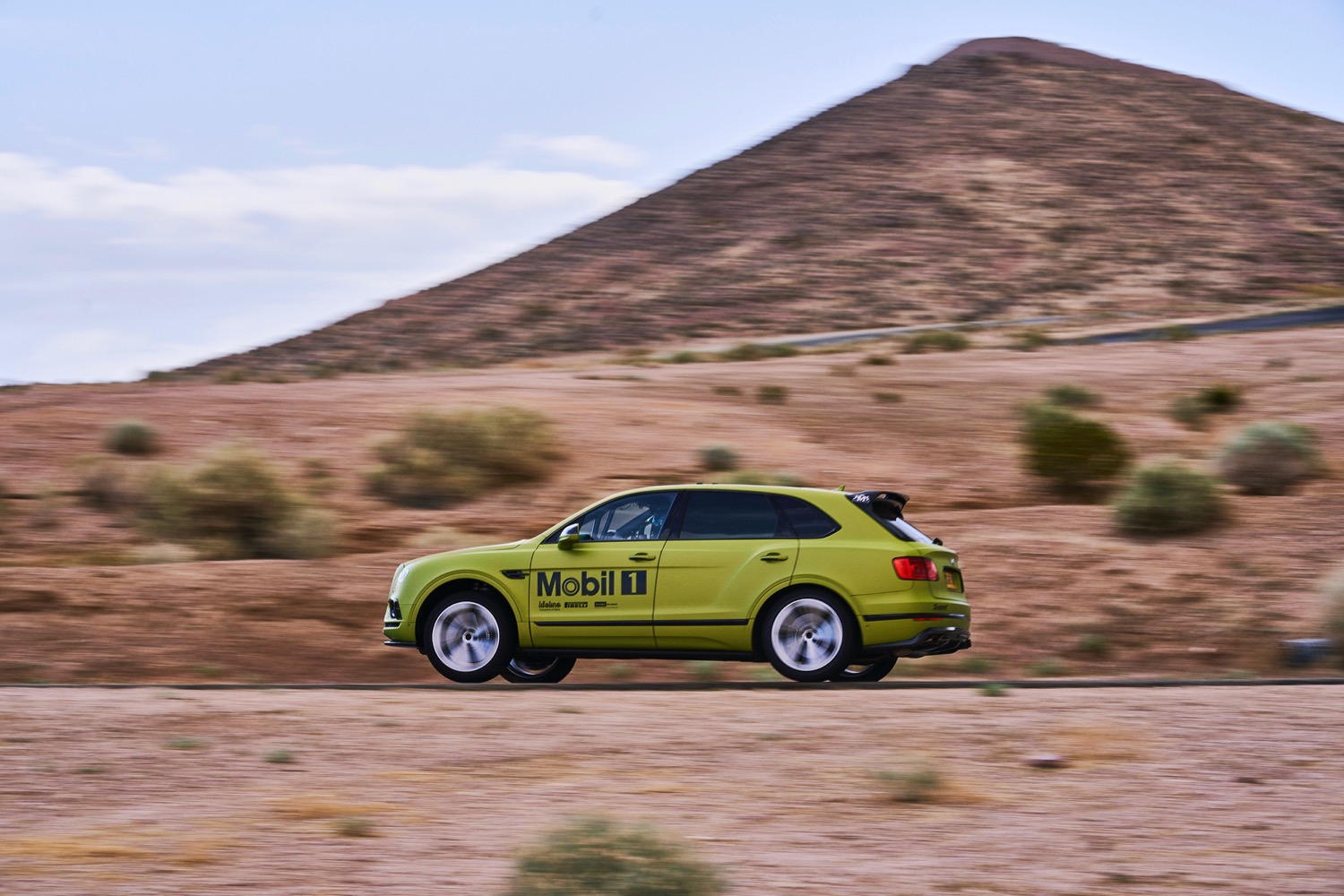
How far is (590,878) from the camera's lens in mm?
5461

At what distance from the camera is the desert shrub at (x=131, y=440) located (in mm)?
26312

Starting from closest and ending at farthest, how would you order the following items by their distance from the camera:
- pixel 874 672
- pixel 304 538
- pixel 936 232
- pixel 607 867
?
pixel 607 867, pixel 874 672, pixel 304 538, pixel 936 232

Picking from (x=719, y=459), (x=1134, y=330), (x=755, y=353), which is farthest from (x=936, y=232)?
(x=719, y=459)

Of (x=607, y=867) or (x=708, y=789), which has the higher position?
(x=607, y=867)

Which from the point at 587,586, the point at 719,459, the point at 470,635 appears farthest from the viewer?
the point at 719,459

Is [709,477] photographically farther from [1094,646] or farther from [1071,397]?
[1071,397]

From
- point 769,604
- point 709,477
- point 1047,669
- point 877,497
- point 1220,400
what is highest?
point 1220,400

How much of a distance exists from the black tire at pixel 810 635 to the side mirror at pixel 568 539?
1.64 m

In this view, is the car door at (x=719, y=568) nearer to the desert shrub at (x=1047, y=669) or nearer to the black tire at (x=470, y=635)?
the black tire at (x=470, y=635)

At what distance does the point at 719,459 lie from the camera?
2528 centimetres

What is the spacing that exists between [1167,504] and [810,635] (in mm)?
8774

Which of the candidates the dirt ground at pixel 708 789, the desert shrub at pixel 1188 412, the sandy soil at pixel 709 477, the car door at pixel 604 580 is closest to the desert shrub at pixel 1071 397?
the sandy soil at pixel 709 477

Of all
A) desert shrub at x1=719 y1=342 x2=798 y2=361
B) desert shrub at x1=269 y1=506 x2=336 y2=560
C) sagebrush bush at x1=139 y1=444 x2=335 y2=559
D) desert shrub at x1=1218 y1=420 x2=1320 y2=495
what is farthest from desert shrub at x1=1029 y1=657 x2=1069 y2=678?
desert shrub at x1=719 y1=342 x2=798 y2=361

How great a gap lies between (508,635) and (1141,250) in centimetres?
6286
